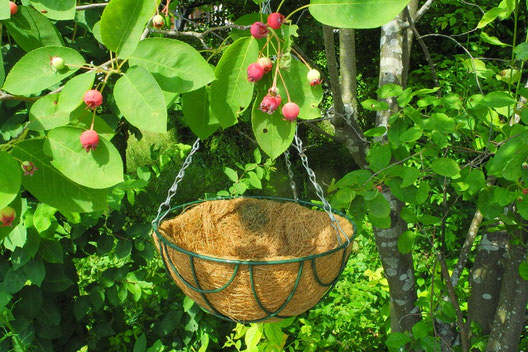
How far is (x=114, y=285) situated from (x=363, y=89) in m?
3.36

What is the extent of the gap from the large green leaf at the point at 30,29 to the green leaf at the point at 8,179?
207 mm

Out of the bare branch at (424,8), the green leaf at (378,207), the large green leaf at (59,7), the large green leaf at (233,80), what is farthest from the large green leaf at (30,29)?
the bare branch at (424,8)

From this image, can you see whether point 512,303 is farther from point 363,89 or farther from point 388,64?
point 363,89

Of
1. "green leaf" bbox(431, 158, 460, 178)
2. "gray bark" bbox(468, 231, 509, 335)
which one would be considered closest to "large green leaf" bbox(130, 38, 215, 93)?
"green leaf" bbox(431, 158, 460, 178)

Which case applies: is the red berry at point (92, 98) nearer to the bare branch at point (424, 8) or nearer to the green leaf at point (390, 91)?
the green leaf at point (390, 91)

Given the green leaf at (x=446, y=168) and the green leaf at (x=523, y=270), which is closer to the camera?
A: the green leaf at (x=446, y=168)

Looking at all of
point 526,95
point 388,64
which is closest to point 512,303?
point 526,95

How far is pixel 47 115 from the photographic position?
0.59 m

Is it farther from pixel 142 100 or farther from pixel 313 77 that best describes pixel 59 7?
pixel 313 77

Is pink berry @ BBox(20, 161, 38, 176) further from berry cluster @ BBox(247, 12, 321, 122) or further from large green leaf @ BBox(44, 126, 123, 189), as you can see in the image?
berry cluster @ BBox(247, 12, 321, 122)

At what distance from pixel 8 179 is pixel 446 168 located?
82cm

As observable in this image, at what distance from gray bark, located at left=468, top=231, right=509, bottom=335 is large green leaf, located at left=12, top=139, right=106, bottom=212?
1358mm

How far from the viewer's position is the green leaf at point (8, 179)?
0.53m

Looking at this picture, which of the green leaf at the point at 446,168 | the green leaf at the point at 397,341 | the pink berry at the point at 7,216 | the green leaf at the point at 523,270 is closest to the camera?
the pink berry at the point at 7,216
